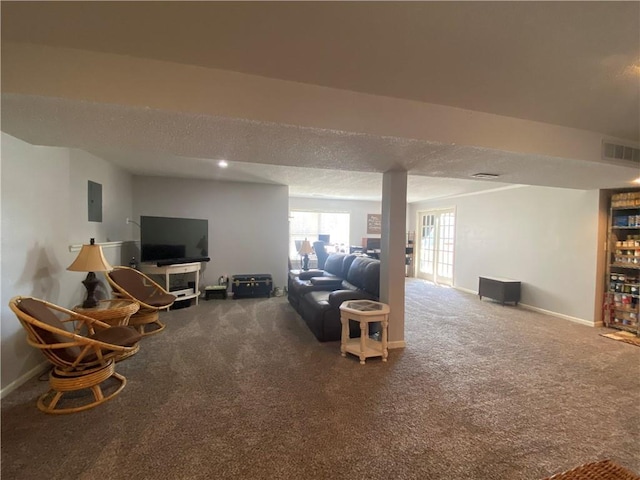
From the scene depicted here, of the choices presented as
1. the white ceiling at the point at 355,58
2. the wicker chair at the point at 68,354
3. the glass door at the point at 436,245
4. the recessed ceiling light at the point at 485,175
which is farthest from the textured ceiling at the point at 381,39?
the glass door at the point at 436,245

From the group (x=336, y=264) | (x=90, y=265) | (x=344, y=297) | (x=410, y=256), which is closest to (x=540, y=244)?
(x=336, y=264)

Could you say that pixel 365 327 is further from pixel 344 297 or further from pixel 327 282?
pixel 327 282

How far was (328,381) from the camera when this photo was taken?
2.65 meters

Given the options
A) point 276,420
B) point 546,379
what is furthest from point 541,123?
point 276,420

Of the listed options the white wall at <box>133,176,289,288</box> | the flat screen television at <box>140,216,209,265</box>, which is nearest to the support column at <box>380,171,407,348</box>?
the white wall at <box>133,176,289,288</box>

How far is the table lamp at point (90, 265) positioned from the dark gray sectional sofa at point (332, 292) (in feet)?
7.69

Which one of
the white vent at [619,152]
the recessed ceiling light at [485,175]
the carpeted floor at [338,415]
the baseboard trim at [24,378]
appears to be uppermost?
the white vent at [619,152]

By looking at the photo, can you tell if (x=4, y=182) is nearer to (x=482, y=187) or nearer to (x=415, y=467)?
(x=415, y=467)

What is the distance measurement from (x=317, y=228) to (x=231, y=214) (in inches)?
123

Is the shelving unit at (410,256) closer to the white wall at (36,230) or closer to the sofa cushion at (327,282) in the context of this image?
the sofa cushion at (327,282)

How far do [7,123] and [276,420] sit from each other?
2.74 meters

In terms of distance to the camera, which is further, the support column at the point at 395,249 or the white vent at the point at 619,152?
the support column at the point at 395,249

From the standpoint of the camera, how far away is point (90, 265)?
2875mm

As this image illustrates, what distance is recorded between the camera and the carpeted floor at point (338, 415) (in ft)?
5.62
